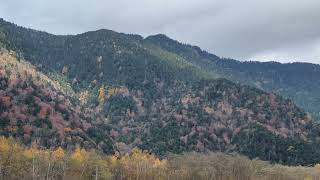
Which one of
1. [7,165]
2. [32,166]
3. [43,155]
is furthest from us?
[43,155]

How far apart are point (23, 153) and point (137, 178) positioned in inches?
1605

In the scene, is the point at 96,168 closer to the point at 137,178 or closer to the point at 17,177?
the point at 137,178

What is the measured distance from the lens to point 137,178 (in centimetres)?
19500

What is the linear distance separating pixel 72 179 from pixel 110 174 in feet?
53.8

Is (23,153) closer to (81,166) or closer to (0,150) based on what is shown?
Answer: (0,150)

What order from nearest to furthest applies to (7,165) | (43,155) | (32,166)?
1. (7,165)
2. (32,166)
3. (43,155)

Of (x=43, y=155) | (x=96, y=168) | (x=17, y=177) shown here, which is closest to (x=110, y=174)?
(x=96, y=168)

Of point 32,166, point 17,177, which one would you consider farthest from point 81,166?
point 17,177

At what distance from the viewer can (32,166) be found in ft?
573

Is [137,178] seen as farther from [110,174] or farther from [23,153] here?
→ [23,153]

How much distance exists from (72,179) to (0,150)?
80.0 ft

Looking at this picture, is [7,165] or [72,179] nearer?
[7,165]

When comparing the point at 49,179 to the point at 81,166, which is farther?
the point at 81,166

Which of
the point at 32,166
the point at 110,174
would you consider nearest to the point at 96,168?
the point at 110,174
